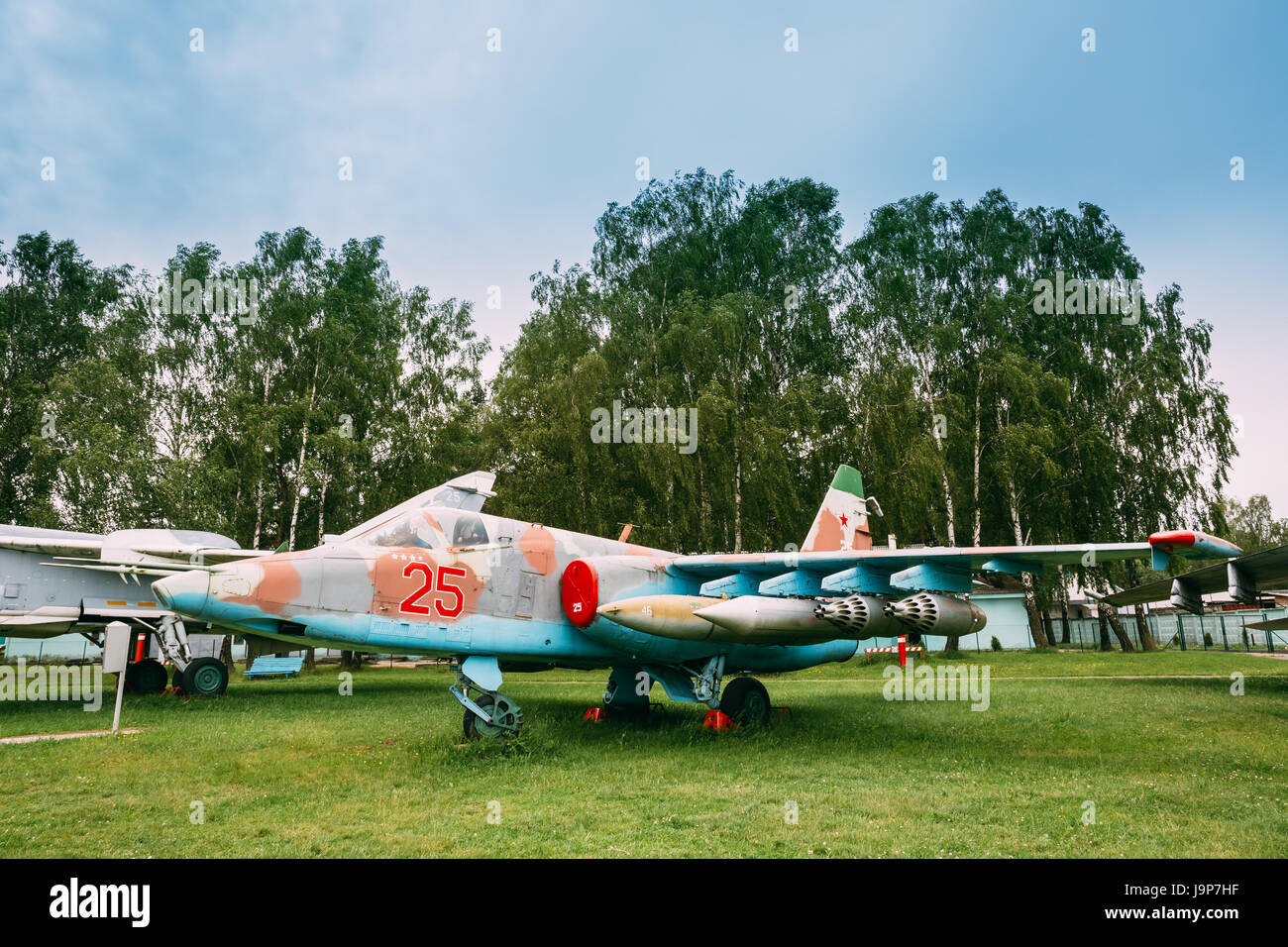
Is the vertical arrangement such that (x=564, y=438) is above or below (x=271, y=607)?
above

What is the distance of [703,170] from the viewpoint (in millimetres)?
33750

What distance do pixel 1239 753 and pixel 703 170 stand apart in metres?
30.4

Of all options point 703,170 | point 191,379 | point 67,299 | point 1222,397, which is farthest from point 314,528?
point 1222,397

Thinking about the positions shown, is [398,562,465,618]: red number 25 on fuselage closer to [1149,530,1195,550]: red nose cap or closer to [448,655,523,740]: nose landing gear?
[448,655,523,740]: nose landing gear

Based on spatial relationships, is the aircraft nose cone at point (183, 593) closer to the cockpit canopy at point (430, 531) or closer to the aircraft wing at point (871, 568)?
the cockpit canopy at point (430, 531)

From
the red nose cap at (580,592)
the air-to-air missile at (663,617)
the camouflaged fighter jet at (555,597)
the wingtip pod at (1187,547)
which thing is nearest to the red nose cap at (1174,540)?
the wingtip pod at (1187,547)

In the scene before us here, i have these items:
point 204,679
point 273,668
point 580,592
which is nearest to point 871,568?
point 580,592

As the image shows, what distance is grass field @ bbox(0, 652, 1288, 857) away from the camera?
18.3 feet

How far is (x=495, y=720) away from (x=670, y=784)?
2876 millimetres

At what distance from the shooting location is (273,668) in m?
26.1

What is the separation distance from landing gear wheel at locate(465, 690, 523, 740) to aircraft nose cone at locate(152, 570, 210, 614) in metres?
3.40

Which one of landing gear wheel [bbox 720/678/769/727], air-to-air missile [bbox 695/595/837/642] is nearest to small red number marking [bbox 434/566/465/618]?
air-to-air missile [bbox 695/595/837/642]

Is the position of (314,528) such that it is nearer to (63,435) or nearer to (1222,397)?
(63,435)
